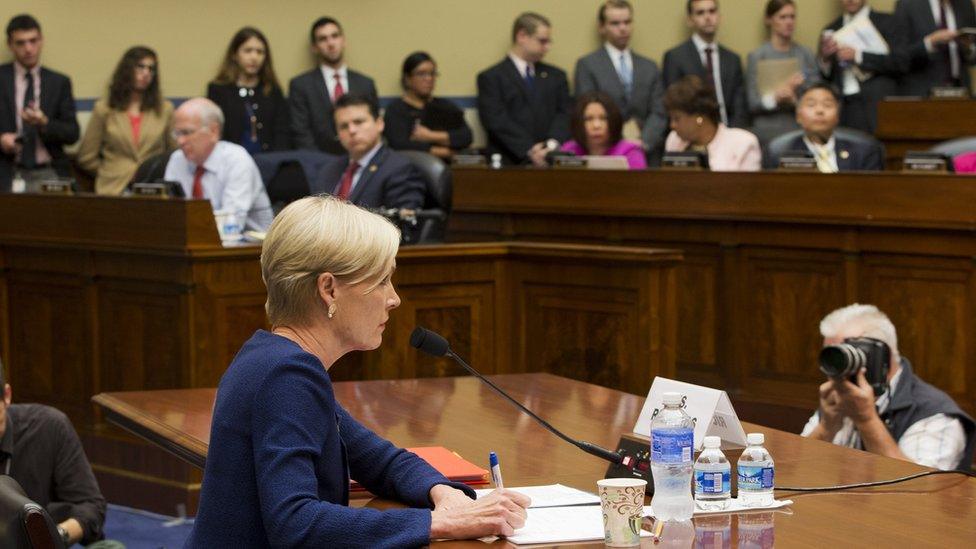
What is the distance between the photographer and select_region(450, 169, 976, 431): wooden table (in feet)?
6.57

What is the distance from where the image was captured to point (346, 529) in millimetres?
2205

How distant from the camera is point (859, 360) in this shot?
3488 millimetres

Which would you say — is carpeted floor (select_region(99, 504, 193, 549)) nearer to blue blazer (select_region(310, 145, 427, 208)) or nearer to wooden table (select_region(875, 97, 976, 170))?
blue blazer (select_region(310, 145, 427, 208))

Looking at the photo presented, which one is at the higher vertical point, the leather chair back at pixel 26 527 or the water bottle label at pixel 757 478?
the water bottle label at pixel 757 478

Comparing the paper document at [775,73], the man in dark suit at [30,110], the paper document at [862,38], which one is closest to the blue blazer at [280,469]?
the man in dark suit at [30,110]

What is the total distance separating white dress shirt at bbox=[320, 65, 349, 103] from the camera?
9.58 meters

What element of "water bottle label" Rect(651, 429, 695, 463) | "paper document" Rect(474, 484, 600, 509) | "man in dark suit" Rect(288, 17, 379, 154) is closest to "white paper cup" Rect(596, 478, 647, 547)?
"water bottle label" Rect(651, 429, 695, 463)

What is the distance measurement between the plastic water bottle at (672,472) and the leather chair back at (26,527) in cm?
98

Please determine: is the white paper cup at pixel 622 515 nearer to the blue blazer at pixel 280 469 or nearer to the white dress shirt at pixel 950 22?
the blue blazer at pixel 280 469

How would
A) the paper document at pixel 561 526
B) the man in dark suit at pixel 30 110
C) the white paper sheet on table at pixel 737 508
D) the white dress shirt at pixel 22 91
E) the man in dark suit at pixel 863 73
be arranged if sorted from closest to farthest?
the paper document at pixel 561 526
the white paper sheet on table at pixel 737 508
the man in dark suit at pixel 30 110
the white dress shirt at pixel 22 91
the man in dark suit at pixel 863 73

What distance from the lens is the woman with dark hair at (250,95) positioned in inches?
361

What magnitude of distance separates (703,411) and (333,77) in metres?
7.21

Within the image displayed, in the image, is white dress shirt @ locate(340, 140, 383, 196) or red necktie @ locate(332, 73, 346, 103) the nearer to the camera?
white dress shirt @ locate(340, 140, 383, 196)

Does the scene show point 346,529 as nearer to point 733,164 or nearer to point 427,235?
point 427,235
